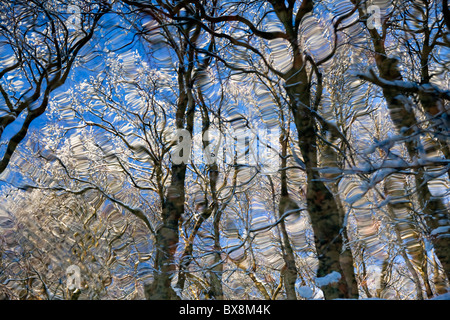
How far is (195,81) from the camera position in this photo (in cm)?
626

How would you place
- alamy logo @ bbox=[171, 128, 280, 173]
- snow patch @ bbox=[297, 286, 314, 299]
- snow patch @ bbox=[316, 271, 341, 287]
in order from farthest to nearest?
alamy logo @ bbox=[171, 128, 280, 173] → snow patch @ bbox=[316, 271, 341, 287] → snow patch @ bbox=[297, 286, 314, 299]

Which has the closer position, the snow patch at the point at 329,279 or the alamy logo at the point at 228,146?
the snow patch at the point at 329,279

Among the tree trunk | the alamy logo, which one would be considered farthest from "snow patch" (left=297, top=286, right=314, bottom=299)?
the alamy logo

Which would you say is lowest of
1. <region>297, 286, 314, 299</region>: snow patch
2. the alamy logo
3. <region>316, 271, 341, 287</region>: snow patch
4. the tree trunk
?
<region>297, 286, 314, 299</region>: snow patch

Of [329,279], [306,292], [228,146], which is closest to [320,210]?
[329,279]

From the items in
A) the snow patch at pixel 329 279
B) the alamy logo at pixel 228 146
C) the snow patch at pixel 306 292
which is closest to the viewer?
the snow patch at pixel 306 292

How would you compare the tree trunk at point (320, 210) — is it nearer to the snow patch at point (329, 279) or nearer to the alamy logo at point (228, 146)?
the snow patch at point (329, 279)

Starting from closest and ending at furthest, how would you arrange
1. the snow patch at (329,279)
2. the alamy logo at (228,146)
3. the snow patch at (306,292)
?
the snow patch at (306,292) → the snow patch at (329,279) → the alamy logo at (228,146)

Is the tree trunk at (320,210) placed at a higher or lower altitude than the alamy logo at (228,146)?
lower

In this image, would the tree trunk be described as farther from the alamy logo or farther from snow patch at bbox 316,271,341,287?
the alamy logo

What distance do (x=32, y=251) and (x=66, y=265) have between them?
1.22m

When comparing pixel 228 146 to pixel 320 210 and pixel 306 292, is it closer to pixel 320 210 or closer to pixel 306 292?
pixel 320 210

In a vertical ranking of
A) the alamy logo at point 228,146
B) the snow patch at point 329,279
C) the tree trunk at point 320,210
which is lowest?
the snow patch at point 329,279

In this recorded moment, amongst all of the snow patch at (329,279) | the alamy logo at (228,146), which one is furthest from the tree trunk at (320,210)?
the alamy logo at (228,146)
